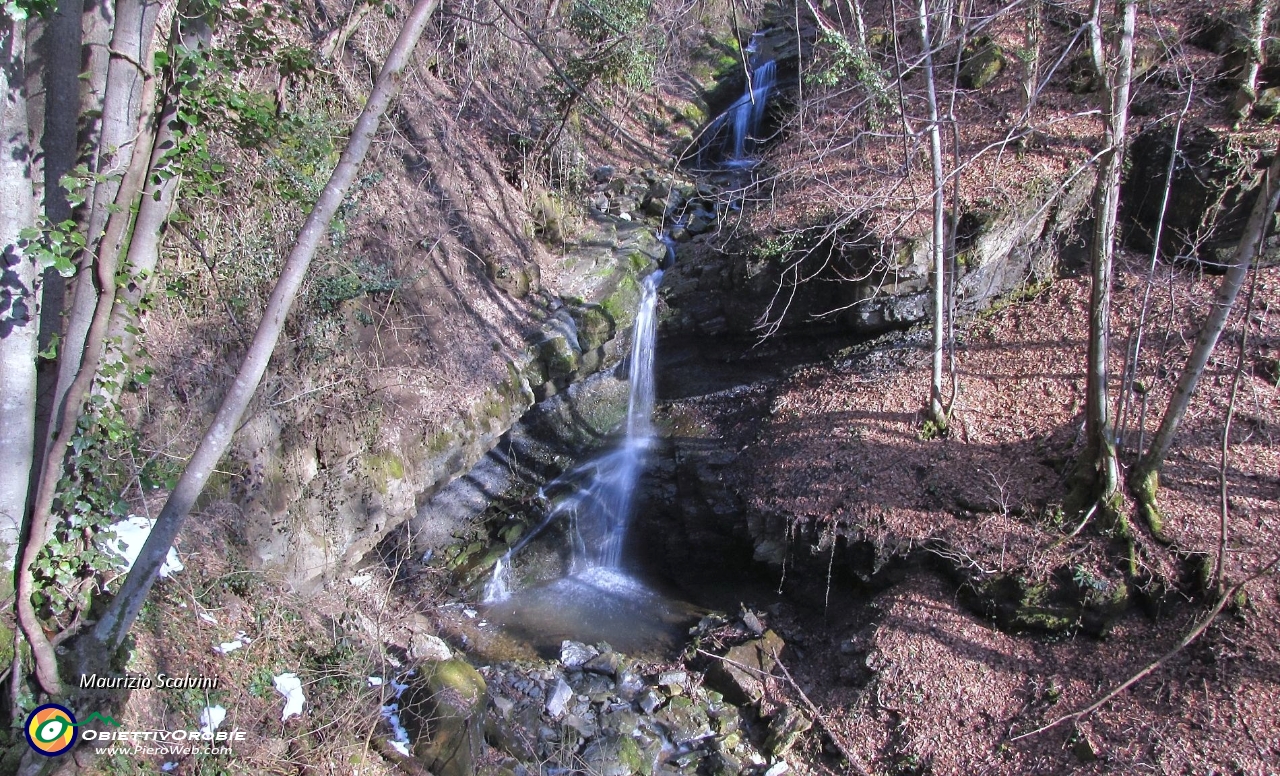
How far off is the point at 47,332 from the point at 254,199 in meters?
4.11

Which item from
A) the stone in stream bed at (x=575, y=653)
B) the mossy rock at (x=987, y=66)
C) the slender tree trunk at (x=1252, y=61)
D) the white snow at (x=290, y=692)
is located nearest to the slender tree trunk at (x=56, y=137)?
the white snow at (x=290, y=692)

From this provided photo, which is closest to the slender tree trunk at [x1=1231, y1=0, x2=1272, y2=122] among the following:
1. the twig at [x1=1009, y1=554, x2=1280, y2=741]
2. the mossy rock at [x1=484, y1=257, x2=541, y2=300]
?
the twig at [x1=1009, y1=554, x2=1280, y2=741]

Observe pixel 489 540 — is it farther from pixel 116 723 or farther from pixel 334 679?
pixel 116 723

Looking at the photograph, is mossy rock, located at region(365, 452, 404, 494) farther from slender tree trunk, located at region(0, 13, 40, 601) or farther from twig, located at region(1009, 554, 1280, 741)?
twig, located at region(1009, 554, 1280, 741)

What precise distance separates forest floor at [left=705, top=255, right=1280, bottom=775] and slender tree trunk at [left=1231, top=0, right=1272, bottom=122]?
2.14 metres

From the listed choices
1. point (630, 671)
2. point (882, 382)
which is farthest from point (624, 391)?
point (630, 671)

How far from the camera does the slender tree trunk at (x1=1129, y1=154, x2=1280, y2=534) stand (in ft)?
17.4

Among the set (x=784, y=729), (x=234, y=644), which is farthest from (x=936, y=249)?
(x=234, y=644)

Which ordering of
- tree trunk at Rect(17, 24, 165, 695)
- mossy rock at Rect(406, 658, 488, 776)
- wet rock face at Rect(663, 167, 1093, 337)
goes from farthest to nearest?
wet rock face at Rect(663, 167, 1093, 337) → mossy rock at Rect(406, 658, 488, 776) → tree trunk at Rect(17, 24, 165, 695)

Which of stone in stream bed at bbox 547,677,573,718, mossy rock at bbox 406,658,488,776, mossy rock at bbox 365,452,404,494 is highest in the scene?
mossy rock at bbox 365,452,404,494

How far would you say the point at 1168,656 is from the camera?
5.85 m

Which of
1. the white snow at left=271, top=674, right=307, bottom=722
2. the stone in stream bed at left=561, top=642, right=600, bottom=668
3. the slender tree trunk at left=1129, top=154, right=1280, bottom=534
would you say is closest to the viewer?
the white snow at left=271, top=674, right=307, bottom=722

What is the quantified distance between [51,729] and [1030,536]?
7874 millimetres

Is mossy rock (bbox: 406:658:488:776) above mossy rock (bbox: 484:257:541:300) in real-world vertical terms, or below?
below
